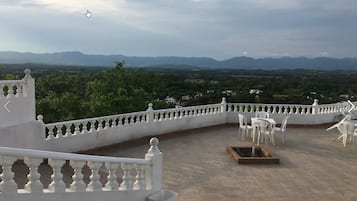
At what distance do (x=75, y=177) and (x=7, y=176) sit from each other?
0.77 m

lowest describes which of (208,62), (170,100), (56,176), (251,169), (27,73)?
(251,169)

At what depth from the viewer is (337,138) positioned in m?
11.6

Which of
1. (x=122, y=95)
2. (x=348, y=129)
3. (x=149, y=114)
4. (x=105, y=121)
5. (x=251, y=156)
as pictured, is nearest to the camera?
(x=251, y=156)

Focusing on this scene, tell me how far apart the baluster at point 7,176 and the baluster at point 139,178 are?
1.64 meters

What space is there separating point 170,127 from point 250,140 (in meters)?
2.38

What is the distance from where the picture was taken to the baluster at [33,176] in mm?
3695

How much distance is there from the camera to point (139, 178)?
16.3 feet

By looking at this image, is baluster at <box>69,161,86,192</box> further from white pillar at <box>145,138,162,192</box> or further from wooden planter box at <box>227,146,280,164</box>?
wooden planter box at <box>227,146,280,164</box>

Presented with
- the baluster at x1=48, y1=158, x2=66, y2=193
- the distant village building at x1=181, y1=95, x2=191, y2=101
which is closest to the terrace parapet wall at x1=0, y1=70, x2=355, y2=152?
the baluster at x1=48, y1=158, x2=66, y2=193

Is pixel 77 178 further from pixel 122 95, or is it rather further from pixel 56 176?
pixel 122 95

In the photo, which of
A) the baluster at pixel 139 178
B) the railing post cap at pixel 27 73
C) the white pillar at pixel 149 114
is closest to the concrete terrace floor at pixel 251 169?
the white pillar at pixel 149 114

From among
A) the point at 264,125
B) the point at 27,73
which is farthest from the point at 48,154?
the point at 264,125

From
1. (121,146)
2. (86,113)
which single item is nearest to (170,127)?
(121,146)

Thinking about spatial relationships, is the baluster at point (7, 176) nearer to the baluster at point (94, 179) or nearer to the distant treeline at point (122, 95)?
the baluster at point (94, 179)
